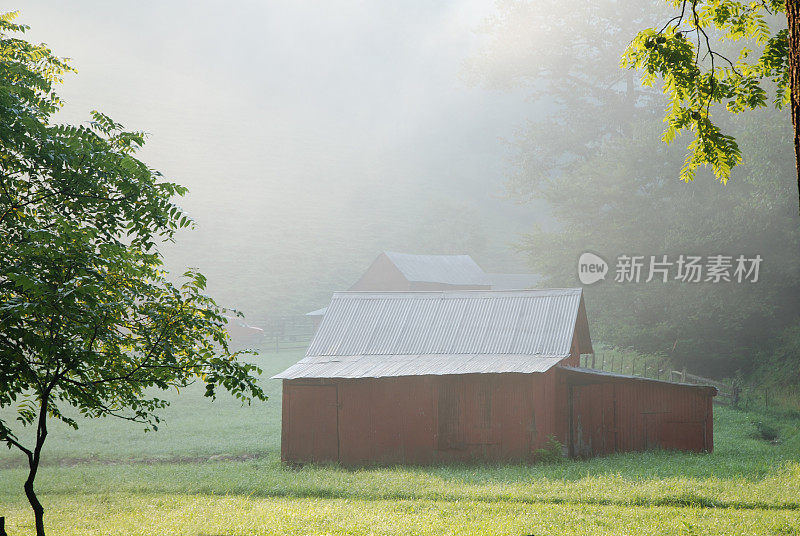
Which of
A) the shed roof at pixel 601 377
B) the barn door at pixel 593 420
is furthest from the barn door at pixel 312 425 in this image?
the barn door at pixel 593 420

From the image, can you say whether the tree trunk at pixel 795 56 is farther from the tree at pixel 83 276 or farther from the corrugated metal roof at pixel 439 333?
the corrugated metal roof at pixel 439 333

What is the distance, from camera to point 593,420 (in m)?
23.8

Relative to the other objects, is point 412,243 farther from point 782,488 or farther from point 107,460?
point 782,488

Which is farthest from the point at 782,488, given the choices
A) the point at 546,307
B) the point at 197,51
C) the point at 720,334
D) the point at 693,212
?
the point at 197,51

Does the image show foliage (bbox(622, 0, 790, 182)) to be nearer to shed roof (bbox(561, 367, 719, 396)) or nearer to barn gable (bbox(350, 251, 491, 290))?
shed roof (bbox(561, 367, 719, 396))

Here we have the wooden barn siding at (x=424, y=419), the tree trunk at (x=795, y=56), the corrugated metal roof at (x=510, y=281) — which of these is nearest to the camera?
the tree trunk at (x=795, y=56)

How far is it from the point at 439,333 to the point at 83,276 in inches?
725

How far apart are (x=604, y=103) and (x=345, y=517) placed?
4886 cm

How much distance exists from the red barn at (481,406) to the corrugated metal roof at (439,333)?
7 cm

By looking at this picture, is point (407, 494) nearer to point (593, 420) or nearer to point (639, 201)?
point (593, 420)

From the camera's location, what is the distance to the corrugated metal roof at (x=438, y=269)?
205ft

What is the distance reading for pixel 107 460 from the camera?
81.3 ft

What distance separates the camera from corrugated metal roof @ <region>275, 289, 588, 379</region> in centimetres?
2311

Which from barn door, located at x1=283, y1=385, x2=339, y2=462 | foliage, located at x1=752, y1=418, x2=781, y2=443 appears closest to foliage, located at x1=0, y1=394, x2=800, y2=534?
barn door, located at x1=283, y1=385, x2=339, y2=462
